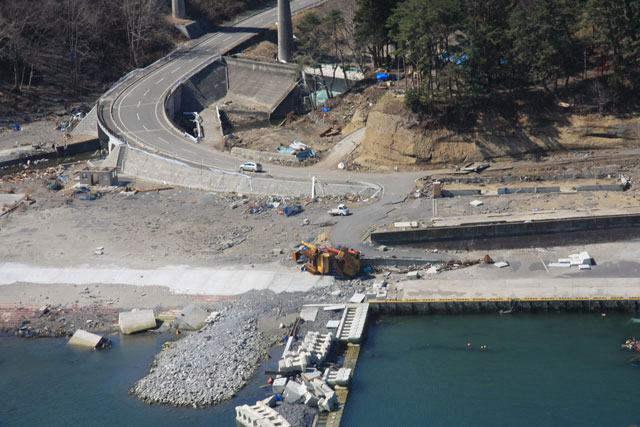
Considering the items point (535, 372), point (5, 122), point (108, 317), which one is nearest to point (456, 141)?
point (535, 372)

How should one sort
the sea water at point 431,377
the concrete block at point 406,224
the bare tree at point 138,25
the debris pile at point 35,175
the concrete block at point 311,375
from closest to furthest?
the sea water at point 431,377
the concrete block at point 311,375
the concrete block at point 406,224
the debris pile at point 35,175
the bare tree at point 138,25

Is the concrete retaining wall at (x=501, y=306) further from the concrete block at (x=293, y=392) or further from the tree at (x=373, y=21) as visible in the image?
the tree at (x=373, y=21)

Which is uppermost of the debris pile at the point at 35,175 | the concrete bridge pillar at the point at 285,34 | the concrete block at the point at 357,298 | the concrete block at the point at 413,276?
the concrete bridge pillar at the point at 285,34

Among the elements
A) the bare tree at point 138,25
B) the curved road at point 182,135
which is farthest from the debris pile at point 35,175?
the bare tree at point 138,25

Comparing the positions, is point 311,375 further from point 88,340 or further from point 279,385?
point 88,340

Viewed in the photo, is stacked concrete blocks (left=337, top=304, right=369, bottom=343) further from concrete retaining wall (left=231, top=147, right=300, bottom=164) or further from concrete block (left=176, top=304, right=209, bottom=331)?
concrete retaining wall (left=231, top=147, right=300, bottom=164)

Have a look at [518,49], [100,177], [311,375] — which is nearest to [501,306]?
[311,375]
